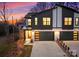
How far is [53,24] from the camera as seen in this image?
27.4ft

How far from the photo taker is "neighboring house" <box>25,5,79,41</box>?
8273 millimetres

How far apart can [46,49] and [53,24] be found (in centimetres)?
66

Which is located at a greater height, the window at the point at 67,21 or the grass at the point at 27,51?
the window at the point at 67,21

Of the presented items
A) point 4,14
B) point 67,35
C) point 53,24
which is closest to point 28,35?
point 53,24

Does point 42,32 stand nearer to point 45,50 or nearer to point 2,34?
point 45,50

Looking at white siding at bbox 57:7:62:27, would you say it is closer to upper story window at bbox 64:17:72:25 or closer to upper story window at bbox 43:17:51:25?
upper story window at bbox 64:17:72:25

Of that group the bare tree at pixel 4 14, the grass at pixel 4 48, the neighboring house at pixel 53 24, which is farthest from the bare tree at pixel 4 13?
the grass at pixel 4 48

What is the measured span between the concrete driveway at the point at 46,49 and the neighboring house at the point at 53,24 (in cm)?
13

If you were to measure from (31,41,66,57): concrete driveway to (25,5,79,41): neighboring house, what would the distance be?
0.13 metres

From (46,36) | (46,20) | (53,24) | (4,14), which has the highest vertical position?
(4,14)

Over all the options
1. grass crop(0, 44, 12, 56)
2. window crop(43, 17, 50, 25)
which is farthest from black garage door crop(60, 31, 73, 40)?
grass crop(0, 44, 12, 56)

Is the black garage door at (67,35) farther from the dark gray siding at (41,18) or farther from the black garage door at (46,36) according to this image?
the dark gray siding at (41,18)

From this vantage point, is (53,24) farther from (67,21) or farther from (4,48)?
(4,48)

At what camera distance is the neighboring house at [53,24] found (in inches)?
326
